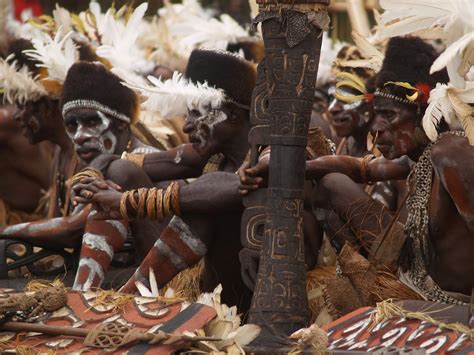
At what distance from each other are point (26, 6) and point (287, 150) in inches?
431

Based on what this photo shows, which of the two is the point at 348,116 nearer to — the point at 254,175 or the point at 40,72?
the point at 40,72

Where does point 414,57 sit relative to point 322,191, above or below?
above

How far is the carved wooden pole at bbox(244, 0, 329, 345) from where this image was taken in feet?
16.5

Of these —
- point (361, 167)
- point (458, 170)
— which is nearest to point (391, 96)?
point (361, 167)

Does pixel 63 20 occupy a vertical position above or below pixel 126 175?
above

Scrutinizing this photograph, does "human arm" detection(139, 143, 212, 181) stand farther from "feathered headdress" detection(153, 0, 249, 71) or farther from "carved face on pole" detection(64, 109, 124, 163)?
"feathered headdress" detection(153, 0, 249, 71)

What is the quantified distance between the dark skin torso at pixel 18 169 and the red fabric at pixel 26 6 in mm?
6446

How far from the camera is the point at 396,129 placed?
221 inches

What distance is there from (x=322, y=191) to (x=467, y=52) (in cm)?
133

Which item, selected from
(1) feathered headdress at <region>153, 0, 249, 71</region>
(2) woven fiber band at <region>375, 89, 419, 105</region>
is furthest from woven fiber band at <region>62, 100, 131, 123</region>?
(2) woven fiber band at <region>375, 89, 419, 105</region>

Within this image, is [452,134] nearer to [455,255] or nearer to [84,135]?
[455,255]

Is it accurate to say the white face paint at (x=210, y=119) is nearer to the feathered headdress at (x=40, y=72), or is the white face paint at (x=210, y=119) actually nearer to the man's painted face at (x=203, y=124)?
the man's painted face at (x=203, y=124)

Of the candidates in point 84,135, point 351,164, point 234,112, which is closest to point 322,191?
point 351,164

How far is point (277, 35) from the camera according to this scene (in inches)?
199
